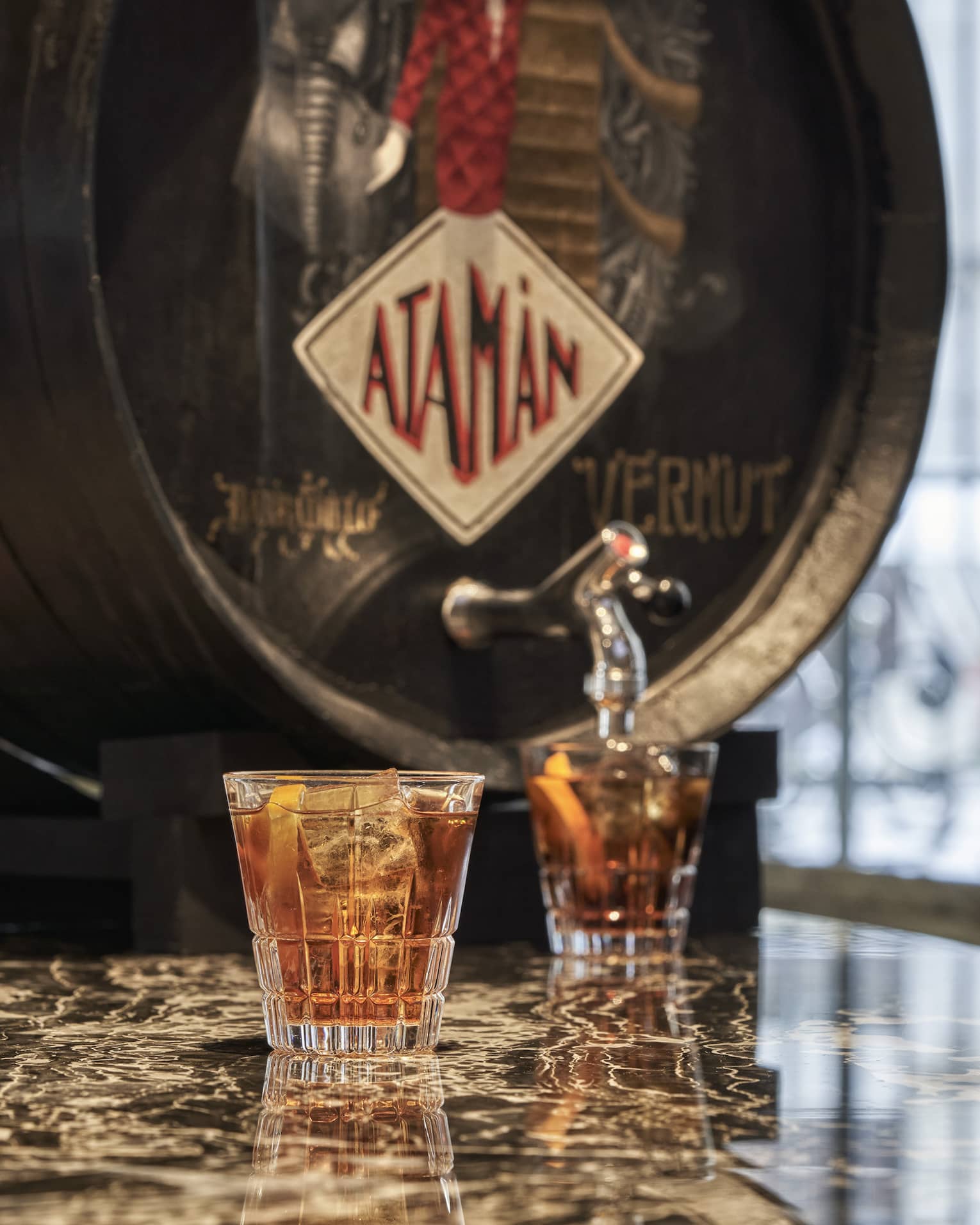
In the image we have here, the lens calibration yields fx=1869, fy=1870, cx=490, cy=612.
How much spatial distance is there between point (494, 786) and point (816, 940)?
0.30 m

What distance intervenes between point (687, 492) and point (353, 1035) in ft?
2.82

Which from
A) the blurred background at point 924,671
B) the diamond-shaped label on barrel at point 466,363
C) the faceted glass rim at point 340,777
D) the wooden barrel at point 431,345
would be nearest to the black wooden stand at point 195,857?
the wooden barrel at point 431,345

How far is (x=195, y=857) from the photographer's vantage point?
1370 millimetres

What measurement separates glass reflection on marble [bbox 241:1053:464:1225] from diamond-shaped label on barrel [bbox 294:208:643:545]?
0.69m

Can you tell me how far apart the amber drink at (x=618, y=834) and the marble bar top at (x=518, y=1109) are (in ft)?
0.35

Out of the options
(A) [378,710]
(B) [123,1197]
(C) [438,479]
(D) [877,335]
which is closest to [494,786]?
(A) [378,710]

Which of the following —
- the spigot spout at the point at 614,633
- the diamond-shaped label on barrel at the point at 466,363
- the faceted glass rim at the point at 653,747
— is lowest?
the faceted glass rim at the point at 653,747

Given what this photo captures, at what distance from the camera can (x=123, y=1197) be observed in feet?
2.06

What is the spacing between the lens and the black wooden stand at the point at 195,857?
1.36 metres

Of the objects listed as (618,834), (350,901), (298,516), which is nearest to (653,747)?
(618,834)

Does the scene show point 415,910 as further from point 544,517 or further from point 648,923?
point 544,517

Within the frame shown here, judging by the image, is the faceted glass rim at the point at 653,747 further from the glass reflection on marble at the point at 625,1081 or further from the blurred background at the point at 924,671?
the blurred background at the point at 924,671

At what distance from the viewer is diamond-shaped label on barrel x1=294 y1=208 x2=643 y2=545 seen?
1.47 meters

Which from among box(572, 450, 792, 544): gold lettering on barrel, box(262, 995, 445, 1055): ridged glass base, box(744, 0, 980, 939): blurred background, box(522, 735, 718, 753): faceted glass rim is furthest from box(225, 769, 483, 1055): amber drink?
box(744, 0, 980, 939): blurred background
